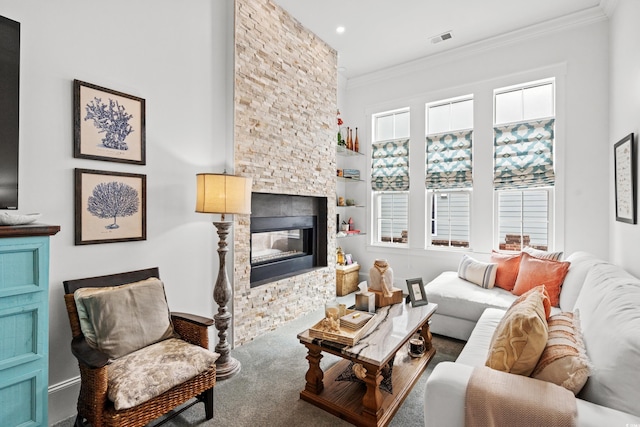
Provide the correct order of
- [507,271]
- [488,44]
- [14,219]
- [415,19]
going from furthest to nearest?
[488,44], [415,19], [507,271], [14,219]

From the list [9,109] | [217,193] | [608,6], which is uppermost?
[608,6]

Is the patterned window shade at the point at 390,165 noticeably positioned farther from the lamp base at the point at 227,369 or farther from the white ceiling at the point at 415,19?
the lamp base at the point at 227,369

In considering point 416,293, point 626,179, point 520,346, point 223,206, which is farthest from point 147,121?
point 626,179

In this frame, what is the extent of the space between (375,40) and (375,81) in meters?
0.97

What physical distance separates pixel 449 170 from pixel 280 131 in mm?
2504

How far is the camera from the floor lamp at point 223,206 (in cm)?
234

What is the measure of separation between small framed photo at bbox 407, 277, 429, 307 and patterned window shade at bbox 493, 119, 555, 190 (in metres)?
2.21

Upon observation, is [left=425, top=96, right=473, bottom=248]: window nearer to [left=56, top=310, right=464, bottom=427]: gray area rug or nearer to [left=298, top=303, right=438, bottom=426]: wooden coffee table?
[left=56, top=310, right=464, bottom=427]: gray area rug

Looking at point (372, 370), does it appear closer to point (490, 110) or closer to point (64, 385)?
point (64, 385)

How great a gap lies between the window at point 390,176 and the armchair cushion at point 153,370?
3.64 metres

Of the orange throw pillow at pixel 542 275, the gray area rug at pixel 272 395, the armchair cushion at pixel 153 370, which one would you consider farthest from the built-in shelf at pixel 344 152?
the armchair cushion at pixel 153 370

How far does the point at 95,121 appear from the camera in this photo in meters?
2.11

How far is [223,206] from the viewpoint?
2.34 meters

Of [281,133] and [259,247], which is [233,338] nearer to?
[259,247]
